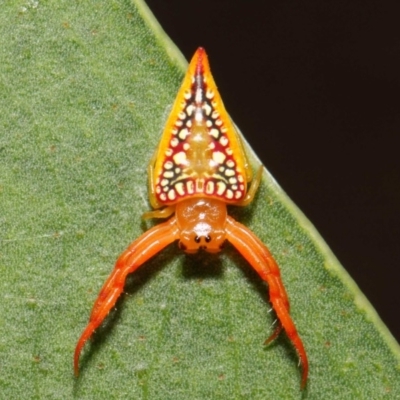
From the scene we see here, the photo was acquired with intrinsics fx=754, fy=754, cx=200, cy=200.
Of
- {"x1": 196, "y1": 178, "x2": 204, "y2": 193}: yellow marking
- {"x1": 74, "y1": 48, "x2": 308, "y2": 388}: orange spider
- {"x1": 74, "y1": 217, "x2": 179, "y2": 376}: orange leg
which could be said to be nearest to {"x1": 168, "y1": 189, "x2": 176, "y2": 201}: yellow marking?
{"x1": 74, "y1": 48, "x2": 308, "y2": 388}: orange spider

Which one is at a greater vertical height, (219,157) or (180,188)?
(219,157)

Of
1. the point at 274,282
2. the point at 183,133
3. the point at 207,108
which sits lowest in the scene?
the point at 274,282

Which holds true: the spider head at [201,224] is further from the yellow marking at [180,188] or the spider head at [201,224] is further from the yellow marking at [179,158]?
the yellow marking at [179,158]

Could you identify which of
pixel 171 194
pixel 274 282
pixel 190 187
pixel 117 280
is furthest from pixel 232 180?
pixel 117 280

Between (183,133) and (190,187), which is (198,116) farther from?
(190,187)

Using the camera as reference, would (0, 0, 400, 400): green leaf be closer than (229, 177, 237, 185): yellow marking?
Yes

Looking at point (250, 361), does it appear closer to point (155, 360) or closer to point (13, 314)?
point (155, 360)

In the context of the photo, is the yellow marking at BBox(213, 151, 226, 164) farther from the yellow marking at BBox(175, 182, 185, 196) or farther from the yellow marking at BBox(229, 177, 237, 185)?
the yellow marking at BBox(175, 182, 185, 196)
